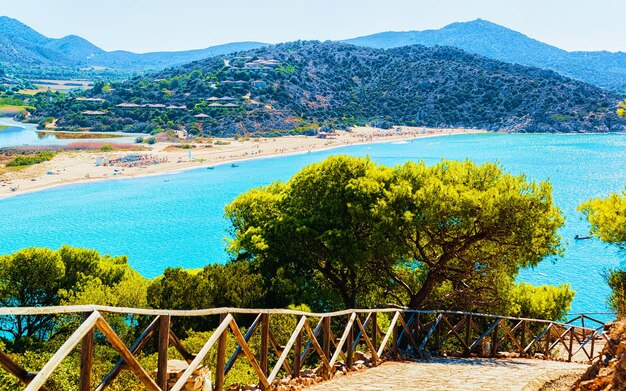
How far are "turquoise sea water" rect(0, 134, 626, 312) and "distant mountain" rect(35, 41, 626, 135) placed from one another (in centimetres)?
4243

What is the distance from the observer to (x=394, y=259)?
15789 millimetres

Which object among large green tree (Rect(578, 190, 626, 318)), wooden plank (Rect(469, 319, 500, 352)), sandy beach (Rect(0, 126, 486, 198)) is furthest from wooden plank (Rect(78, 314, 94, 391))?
sandy beach (Rect(0, 126, 486, 198))

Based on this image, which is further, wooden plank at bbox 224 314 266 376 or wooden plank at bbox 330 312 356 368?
wooden plank at bbox 330 312 356 368

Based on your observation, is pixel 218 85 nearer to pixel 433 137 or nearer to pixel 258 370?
pixel 433 137

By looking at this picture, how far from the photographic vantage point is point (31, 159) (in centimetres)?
7962

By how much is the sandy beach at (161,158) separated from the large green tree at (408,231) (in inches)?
2042

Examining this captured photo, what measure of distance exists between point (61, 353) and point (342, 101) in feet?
529

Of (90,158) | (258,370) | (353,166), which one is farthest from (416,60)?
(258,370)

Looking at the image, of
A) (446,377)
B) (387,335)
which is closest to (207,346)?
(446,377)

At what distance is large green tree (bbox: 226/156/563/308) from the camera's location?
47.8 ft

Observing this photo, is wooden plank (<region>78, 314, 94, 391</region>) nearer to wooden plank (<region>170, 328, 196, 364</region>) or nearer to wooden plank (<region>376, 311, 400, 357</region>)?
wooden plank (<region>170, 328, 196, 364</region>)

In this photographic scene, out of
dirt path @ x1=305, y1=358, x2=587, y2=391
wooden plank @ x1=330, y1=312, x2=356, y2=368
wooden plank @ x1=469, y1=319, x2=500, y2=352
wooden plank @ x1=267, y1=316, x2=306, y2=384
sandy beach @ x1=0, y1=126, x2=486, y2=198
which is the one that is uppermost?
wooden plank @ x1=267, y1=316, x2=306, y2=384

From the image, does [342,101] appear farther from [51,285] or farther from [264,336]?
[264,336]

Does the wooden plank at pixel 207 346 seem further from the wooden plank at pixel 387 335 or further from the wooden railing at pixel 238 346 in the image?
the wooden plank at pixel 387 335
